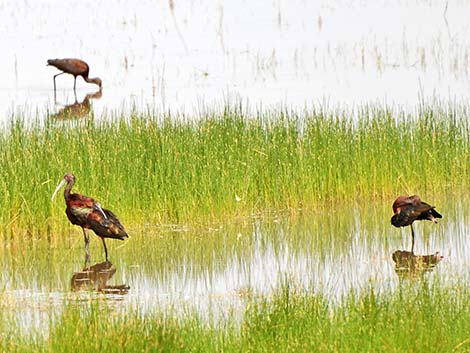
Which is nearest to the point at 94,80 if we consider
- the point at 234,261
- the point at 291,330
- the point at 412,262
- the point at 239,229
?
the point at 239,229

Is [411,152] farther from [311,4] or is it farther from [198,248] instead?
[311,4]

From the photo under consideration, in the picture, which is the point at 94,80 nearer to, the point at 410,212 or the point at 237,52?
the point at 237,52

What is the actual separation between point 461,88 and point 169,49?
424 inches

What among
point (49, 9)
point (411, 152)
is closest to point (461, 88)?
point (411, 152)

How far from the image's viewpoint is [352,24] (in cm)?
3259

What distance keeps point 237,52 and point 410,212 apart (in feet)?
59.9

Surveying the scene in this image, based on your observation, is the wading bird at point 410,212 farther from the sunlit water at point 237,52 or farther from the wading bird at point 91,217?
the sunlit water at point 237,52

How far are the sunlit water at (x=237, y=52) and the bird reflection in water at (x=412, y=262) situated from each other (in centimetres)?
903

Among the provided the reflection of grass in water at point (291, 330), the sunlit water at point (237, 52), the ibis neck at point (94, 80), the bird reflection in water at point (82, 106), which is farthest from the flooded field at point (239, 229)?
the ibis neck at point (94, 80)

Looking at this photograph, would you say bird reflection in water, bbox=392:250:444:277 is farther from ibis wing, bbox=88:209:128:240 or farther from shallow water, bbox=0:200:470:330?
ibis wing, bbox=88:209:128:240

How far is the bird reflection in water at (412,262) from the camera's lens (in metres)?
10.3

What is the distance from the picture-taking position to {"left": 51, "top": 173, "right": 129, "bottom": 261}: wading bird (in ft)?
37.1

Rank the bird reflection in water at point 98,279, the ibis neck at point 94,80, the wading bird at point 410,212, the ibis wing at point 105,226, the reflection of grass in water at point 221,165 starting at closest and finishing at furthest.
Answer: the bird reflection in water at point 98,279
the ibis wing at point 105,226
the wading bird at point 410,212
the reflection of grass in water at point 221,165
the ibis neck at point 94,80

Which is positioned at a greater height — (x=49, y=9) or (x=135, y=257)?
(x=49, y=9)
